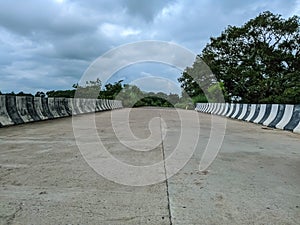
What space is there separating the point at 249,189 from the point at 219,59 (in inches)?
1066

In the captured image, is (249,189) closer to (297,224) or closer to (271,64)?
(297,224)

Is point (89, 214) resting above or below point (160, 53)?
below

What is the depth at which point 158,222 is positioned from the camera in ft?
5.83

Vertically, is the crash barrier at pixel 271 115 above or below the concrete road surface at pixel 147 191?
above

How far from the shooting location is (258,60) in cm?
2627

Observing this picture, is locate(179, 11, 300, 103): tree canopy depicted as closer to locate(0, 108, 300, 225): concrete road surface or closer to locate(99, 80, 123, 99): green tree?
locate(99, 80, 123, 99): green tree

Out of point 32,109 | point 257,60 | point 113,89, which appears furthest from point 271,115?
point 113,89

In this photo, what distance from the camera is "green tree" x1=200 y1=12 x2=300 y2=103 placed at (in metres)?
25.0

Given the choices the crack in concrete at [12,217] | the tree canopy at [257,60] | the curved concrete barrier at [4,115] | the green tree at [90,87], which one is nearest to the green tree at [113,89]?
the green tree at [90,87]

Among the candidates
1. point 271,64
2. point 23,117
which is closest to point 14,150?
point 23,117

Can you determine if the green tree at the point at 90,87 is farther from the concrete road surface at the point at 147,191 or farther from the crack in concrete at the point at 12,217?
the crack in concrete at the point at 12,217

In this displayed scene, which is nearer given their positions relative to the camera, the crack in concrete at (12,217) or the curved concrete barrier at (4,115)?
the crack in concrete at (12,217)

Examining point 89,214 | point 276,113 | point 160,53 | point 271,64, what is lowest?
point 89,214

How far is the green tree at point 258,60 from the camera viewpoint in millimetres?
25031
